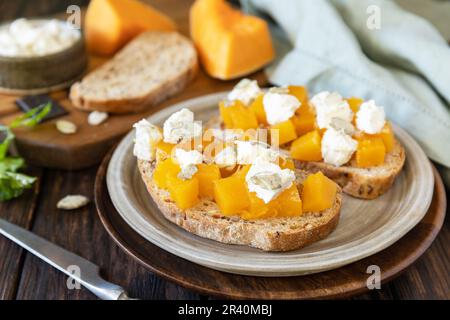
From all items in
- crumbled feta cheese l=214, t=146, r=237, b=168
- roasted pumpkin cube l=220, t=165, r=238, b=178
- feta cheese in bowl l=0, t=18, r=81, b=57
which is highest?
crumbled feta cheese l=214, t=146, r=237, b=168

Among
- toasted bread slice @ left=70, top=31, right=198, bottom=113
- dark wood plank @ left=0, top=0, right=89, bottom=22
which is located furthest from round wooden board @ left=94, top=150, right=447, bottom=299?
dark wood plank @ left=0, top=0, right=89, bottom=22

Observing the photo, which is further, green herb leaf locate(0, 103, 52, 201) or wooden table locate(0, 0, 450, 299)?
green herb leaf locate(0, 103, 52, 201)

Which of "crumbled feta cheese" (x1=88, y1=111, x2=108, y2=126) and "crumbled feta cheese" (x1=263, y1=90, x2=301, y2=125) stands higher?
"crumbled feta cheese" (x1=263, y1=90, x2=301, y2=125)

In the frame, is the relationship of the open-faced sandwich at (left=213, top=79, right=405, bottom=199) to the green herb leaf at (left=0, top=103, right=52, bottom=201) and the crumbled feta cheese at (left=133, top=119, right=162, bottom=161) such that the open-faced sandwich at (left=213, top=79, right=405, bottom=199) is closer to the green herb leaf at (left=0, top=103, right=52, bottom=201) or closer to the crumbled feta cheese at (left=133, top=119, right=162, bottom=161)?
the crumbled feta cheese at (left=133, top=119, right=162, bottom=161)

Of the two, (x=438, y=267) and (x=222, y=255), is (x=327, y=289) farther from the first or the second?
(x=438, y=267)

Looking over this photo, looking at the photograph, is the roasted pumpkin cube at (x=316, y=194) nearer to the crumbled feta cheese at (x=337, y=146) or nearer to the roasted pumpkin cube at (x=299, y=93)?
the crumbled feta cheese at (x=337, y=146)

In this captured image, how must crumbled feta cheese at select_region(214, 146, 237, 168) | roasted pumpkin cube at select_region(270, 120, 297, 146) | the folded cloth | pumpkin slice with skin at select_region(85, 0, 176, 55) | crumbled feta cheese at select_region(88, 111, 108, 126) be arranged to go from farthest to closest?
pumpkin slice with skin at select_region(85, 0, 176, 55)
crumbled feta cheese at select_region(88, 111, 108, 126)
the folded cloth
roasted pumpkin cube at select_region(270, 120, 297, 146)
crumbled feta cheese at select_region(214, 146, 237, 168)

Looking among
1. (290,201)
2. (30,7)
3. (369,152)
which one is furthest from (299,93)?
(30,7)
